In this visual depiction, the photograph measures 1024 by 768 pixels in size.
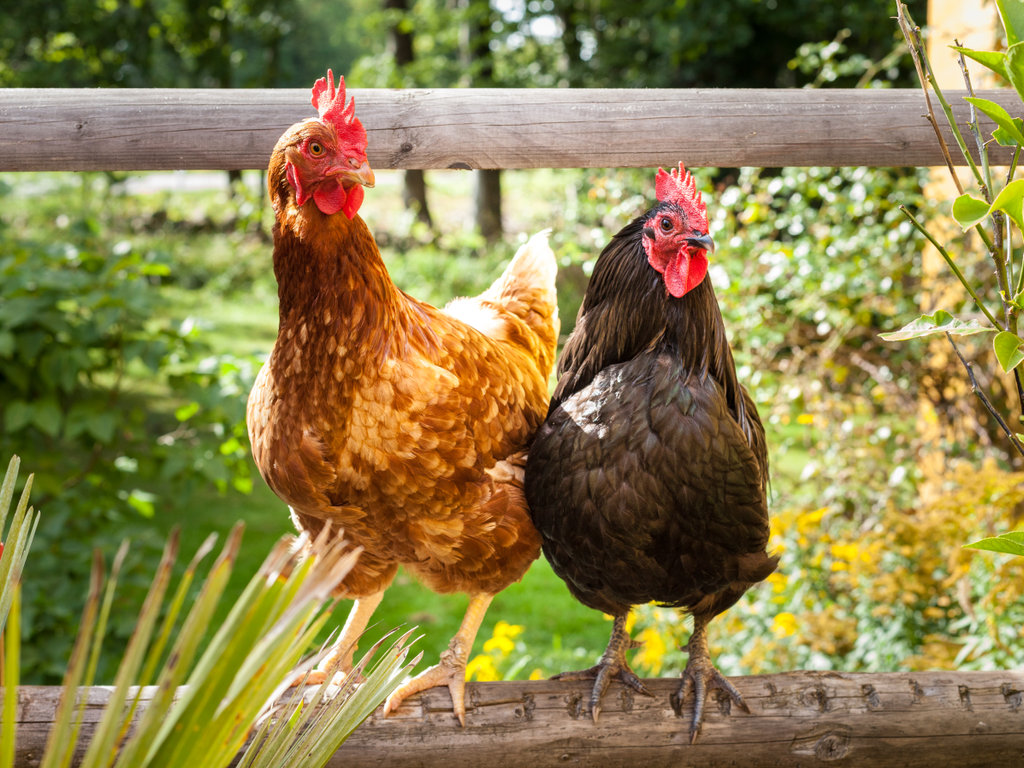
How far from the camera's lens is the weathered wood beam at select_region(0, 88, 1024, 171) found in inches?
61.7

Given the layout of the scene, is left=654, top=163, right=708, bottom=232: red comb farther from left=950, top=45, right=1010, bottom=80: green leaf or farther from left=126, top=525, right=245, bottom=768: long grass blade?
left=126, top=525, right=245, bottom=768: long grass blade

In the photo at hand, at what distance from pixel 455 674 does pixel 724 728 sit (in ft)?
1.82

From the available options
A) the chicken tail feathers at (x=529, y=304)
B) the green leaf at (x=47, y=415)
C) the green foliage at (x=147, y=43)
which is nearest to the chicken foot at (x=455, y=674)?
the chicken tail feathers at (x=529, y=304)

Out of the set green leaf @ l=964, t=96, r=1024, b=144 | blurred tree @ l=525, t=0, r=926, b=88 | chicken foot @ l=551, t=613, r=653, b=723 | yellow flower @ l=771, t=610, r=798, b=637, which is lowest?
yellow flower @ l=771, t=610, r=798, b=637

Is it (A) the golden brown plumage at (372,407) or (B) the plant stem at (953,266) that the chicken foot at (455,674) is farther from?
(B) the plant stem at (953,266)

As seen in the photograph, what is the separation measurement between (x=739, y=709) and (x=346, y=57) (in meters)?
21.0

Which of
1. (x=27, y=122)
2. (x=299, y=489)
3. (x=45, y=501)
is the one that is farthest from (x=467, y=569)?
(x=45, y=501)

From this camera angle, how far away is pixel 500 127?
162 centimetres

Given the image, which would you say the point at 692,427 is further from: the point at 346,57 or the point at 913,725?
the point at 346,57

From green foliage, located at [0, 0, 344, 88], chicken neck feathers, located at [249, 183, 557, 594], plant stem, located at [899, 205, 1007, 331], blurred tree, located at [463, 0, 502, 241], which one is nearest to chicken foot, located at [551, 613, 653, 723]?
chicken neck feathers, located at [249, 183, 557, 594]

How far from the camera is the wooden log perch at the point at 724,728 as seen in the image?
1646mm

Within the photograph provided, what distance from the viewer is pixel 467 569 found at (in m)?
1.63

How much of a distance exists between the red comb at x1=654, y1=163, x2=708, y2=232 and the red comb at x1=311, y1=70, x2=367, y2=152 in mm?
520

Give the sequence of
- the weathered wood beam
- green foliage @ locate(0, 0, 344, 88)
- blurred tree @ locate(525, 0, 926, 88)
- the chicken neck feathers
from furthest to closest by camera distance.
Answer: green foliage @ locate(0, 0, 344, 88) → blurred tree @ locate(525, 0, 926, 88) → the weathered wood beam → the chicken neck feathers
